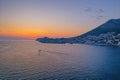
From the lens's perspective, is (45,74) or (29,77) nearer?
(29,77)

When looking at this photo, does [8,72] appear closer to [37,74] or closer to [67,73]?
[37,74]

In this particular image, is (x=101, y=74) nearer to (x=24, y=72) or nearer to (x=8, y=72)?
(x=24, y=72)

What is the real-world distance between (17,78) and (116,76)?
101 feet

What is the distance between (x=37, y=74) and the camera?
52812 mm

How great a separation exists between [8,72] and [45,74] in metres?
11.9

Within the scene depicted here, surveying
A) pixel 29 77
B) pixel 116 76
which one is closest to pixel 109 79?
pixel 116 76

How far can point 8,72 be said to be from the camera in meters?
54.2

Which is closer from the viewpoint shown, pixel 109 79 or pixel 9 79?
pixel 9 79

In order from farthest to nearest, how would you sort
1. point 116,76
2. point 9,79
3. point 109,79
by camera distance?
point 116,76 < point 109,79 < point 9,79

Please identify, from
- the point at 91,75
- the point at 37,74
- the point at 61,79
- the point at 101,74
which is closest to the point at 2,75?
the point at 37,74

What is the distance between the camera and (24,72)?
54781 millimetres

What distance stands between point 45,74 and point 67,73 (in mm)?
7171

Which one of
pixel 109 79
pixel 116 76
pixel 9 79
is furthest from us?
pixel 116 76

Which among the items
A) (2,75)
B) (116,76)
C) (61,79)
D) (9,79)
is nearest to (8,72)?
(2,75)
